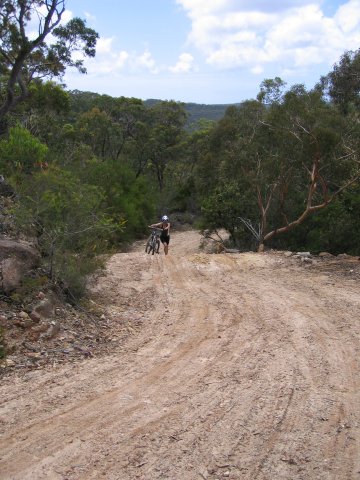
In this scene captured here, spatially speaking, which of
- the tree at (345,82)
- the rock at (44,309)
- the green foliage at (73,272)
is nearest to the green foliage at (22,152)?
the green foliage at (73,272)

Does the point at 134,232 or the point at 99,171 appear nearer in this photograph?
the point at 99,171

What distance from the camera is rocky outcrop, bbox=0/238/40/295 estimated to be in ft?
22.9

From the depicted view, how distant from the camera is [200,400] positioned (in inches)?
205

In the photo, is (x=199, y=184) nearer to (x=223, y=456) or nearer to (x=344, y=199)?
(x=344, y=199)

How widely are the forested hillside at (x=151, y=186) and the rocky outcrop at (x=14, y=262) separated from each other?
343mm

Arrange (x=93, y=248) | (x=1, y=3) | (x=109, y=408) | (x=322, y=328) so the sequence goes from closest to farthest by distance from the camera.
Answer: (x=109, y=408), (x=322, y=328), (x=93, y=248), (x=1, y=3)

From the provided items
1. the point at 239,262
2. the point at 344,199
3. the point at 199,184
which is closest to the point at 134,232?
the point at 199,184

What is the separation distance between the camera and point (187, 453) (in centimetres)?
420

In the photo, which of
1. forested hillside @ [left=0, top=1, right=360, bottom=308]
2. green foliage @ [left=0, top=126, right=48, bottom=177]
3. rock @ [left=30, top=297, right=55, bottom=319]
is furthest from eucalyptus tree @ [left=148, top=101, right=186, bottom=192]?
rock @ [left=30, top=297, right=55, bottom=319]

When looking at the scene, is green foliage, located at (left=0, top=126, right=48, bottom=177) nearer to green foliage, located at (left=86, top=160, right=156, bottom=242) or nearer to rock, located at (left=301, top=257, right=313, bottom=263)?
rock, located at (left=301, top=257, right=313, bottom=263)

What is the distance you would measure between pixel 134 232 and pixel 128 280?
21.6 meters

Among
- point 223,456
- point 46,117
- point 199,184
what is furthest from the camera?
point 199,184

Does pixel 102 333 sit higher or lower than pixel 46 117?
lower

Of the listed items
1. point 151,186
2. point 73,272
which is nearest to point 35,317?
point 73,272
